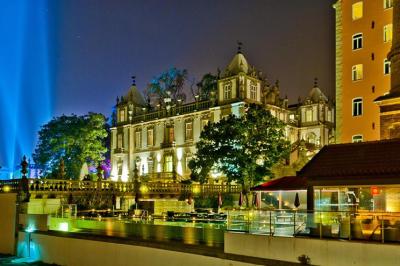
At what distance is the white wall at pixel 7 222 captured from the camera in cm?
3506

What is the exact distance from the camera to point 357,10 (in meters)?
41.3

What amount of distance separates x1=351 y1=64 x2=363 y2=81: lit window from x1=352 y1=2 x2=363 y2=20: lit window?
4081mm

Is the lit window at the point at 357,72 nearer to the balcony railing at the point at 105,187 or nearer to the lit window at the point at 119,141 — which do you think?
the balcony railing at the point at 105,187

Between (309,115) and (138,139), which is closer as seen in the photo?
(309,115)

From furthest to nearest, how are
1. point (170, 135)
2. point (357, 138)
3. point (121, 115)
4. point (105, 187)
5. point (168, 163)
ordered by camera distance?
point (121, 115), point (170, 135), point (168, 163), point (105, 187), point (357, 138)

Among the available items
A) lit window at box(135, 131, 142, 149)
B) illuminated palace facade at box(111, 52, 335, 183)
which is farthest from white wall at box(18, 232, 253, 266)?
lit window at box(135, 131, 142, 149)

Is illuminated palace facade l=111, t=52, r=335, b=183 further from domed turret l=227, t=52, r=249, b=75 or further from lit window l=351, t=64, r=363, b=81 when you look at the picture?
lit window l=351, t=64, r=363, b=81

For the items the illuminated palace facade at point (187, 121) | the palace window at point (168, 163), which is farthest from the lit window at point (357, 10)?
the palace window at point (168, 163)

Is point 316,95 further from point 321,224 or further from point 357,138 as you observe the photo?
point 321,224

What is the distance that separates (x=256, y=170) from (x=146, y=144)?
3162cm

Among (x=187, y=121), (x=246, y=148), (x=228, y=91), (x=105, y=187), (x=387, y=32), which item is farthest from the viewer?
(x=187, y=121)

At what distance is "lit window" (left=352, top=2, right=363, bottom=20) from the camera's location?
4097 cm

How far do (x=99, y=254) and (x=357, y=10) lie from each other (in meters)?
28.9

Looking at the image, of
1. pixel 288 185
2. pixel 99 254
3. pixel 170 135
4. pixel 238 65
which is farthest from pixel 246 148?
pixel 170 135
